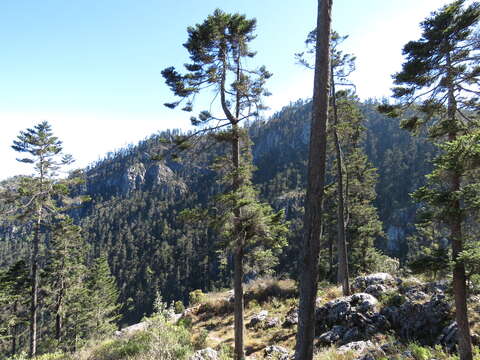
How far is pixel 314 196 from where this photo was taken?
4426mm

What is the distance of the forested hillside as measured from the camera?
278 ft

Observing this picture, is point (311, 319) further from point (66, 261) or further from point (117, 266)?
point (117, 266)

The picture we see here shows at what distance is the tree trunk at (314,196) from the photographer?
4230 millimetres

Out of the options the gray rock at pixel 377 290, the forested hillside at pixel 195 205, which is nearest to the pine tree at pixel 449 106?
the gray rock at pixel 377 290

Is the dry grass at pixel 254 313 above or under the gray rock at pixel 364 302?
under

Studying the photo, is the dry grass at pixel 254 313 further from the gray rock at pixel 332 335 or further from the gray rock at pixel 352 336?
the gray rock at pixel 352 336

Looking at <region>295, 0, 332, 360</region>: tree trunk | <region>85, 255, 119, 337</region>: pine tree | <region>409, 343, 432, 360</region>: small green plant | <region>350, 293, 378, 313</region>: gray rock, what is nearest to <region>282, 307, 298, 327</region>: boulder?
<region>350, 293, 378, 313</region>: gray rock

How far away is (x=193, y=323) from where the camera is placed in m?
14.3

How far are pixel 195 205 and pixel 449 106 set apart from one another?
6516 centimetres

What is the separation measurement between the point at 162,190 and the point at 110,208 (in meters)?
26.6

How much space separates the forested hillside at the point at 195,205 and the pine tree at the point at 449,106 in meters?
46.2

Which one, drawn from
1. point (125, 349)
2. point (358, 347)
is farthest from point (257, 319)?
point (125, 349)

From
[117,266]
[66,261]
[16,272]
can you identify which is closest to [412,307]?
[66,261]

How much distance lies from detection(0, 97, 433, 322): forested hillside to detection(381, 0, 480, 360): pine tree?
46.2 metres
